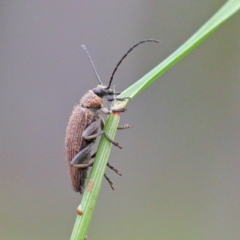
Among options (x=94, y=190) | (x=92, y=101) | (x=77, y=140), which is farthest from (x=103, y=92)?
(x=94, y=190)

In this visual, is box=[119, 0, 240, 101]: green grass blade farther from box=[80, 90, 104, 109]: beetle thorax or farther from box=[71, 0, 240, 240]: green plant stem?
box=[80, 90, 104, 109]: beetle thorax

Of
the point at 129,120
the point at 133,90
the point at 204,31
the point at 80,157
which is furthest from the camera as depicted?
the point at 129,120

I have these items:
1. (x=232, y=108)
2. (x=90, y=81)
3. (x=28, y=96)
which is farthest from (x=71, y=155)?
(x=232, y=108)

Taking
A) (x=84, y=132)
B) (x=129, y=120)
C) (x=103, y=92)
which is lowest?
(x=84, y=132)

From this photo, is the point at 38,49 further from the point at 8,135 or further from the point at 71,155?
the point at 71,155

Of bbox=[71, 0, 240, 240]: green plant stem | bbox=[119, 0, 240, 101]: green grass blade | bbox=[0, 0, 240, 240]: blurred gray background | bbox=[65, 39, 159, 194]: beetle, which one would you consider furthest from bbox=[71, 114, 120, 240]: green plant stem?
bbox=[0, 0, 240, 240]: blurred gray background

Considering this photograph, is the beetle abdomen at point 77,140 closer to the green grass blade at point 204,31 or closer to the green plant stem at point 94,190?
the green plant stem at point 94,190

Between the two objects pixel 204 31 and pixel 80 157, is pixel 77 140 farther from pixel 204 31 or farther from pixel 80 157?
pixel 204 31
